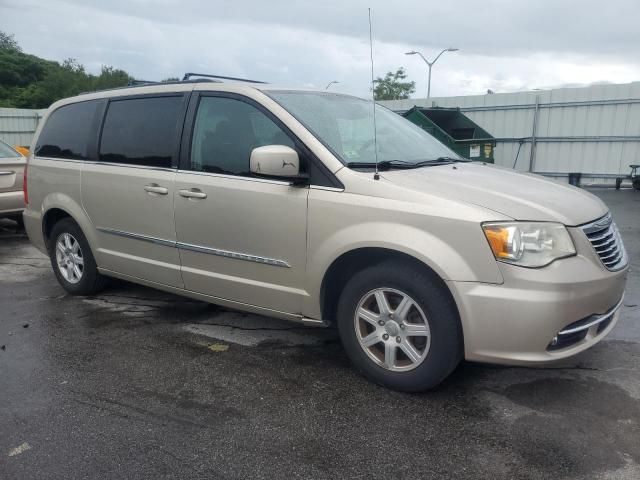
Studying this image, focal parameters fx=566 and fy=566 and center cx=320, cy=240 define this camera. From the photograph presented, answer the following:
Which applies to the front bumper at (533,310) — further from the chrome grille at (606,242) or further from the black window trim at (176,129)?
the black window trim at (176,129)

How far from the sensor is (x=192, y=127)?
407cm

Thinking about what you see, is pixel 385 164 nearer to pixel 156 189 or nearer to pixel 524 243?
pixel 524 243

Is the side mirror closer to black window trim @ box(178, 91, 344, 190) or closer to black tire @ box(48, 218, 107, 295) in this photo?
black window trim @ box(178, 91, 344, 190)

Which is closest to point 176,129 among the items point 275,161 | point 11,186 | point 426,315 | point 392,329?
point 275,161

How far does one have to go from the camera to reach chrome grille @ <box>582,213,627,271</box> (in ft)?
10.1

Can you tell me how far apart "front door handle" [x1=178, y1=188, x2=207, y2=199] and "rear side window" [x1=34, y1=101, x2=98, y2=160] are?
1384 millimetres

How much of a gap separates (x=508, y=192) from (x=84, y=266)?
3.71m

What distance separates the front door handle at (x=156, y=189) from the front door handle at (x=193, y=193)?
0.16 meters

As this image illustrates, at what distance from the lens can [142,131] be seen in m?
4.42

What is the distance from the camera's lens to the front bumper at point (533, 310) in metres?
2.81

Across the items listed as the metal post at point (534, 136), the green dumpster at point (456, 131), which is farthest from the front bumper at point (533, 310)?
the metal post at point (534, 136)

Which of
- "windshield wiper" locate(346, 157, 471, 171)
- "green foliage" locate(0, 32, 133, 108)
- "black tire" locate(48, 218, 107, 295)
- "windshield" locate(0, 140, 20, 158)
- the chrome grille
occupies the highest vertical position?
"green foliage" locate(0, 32, 133, 108)

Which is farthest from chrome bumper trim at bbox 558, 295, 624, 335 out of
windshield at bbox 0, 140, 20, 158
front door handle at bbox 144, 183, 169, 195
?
windshield at bbox 0, 140, 20, 158

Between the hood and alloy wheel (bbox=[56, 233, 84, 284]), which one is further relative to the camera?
alloy wheel (bbox=[56, 233, 84, 284])
